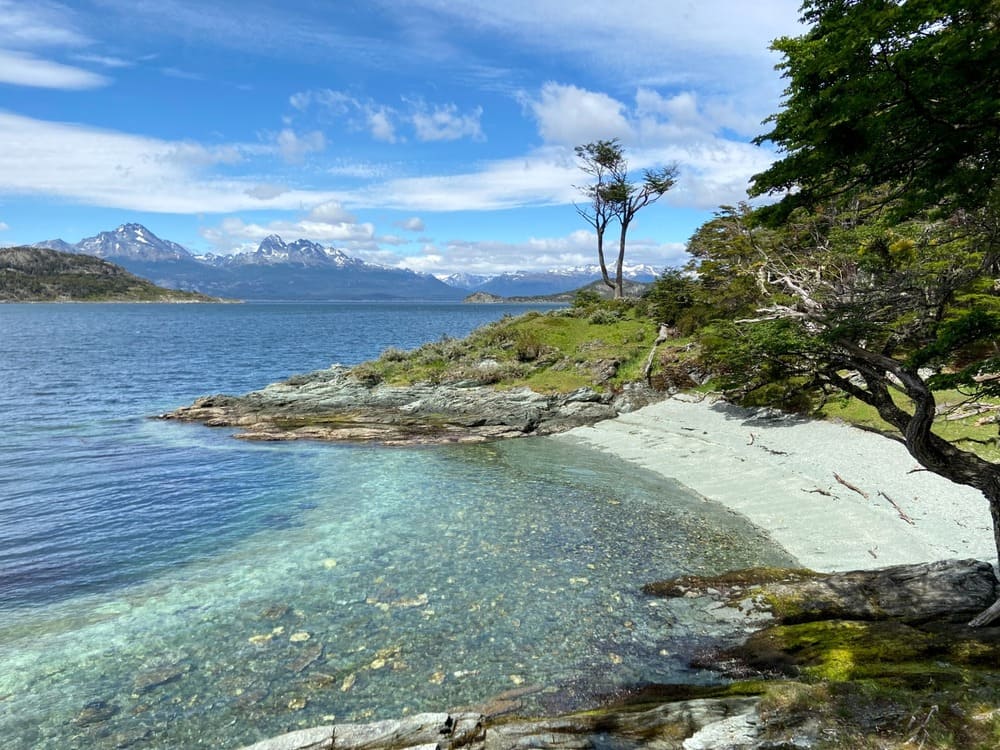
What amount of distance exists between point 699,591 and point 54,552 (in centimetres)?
1840

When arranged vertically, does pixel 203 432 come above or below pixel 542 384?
below

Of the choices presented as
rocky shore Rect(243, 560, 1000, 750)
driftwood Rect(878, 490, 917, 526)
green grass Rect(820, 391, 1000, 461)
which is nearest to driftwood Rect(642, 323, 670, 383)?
green grass Rect(820, 391, 1000, 461)

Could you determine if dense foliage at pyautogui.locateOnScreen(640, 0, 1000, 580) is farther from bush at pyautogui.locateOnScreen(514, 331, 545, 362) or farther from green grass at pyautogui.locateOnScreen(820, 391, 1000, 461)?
bush at pyautogui.locateOnScreen(514, 331, 545, 362)

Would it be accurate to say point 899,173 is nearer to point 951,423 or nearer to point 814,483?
point 814,483

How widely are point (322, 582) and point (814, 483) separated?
16.4 meters

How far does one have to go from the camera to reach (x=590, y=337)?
46.7 metres

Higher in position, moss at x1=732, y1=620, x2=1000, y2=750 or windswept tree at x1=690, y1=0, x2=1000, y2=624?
windswept tree at x1=690, y1=0, x2=1000, y2=624

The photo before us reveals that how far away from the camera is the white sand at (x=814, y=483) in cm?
1477

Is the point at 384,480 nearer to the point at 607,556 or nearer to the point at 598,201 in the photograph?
the point at 607,556

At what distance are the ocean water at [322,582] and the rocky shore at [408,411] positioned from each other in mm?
2581

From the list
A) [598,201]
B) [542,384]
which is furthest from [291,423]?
[598,201]

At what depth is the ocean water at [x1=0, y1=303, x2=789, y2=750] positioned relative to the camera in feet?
32.5

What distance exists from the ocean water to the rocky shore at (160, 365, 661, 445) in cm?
258

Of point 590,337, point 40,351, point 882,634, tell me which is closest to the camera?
point 882,634
